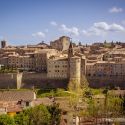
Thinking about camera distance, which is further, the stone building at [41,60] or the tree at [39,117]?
the stone building at [41,60]

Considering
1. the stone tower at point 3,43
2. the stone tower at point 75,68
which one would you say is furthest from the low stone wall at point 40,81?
the stone tower at point 3,43

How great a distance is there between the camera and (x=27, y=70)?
5053 cm

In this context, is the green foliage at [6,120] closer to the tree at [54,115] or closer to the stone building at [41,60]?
the tree at [54,115]

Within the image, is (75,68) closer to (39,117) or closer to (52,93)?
(52,93)

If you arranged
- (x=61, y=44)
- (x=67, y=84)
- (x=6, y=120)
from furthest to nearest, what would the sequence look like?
(x=61, y=44) < (x=67, y=84) < (x=6, y=120)

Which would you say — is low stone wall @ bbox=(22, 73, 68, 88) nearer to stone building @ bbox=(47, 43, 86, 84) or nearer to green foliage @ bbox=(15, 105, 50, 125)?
stone building @ bbox=(47, 43, 86, 84)

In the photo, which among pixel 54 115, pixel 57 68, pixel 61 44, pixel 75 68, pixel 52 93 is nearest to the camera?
pixel 54 115

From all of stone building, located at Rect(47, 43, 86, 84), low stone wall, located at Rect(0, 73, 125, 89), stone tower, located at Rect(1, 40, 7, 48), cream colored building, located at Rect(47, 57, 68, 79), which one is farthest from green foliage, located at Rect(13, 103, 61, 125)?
stone tower, located at Rect(1, 40, 7, 48)

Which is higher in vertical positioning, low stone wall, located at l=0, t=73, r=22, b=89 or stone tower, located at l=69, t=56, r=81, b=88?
stone tower, located at l=69, t=56, r=81, b=88

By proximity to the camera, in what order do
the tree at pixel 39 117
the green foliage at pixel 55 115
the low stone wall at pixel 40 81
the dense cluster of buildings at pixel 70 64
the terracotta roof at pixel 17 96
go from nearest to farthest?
the tree at pixel 39 117
the green foliage at pixel 55 115
the terracotta roof at pixel 17 96
the dense cluster of buildings at pixel 70 64
the low stone wall at pixel 40 81

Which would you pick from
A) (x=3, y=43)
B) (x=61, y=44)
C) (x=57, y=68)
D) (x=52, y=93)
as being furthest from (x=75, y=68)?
(x=3, y=43)

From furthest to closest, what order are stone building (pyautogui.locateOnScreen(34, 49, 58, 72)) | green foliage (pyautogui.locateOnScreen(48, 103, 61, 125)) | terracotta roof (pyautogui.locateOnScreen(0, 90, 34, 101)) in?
stone building (pyautogui.locateOnScreen(34, 49, 58, 72)), terracotta roof (pyautogui.locateOnScreen(0, 90, 34, 101)), green foliage (pyautogui.locateOnScreen(48, 103, 61, 125))

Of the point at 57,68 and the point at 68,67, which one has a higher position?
the point at 68,67

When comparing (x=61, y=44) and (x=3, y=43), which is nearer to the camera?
(x=61, y=44)
